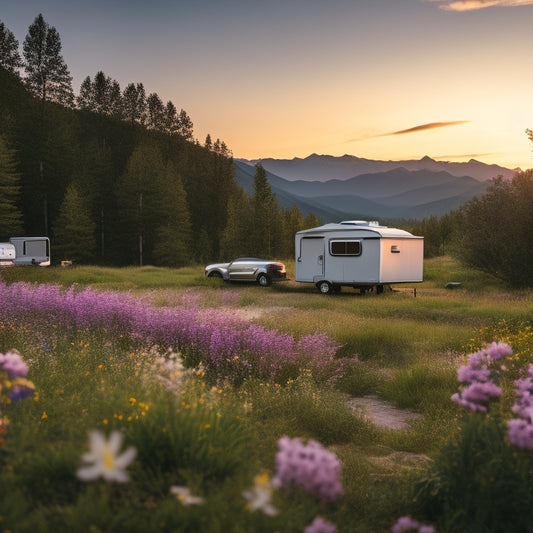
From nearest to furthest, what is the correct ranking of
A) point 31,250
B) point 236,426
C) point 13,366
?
point 13,366 → point 236,426 → point 31,250

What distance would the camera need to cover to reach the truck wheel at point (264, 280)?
22609 millimetres

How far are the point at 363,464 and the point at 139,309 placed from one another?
5.23m

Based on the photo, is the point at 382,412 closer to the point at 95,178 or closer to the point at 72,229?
the point at 72,229

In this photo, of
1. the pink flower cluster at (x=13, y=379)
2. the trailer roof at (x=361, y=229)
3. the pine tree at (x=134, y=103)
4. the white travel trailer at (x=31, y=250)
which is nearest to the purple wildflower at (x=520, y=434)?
the pink flower cluster at (x=13, y=379)

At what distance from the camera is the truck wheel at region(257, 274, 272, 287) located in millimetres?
22609

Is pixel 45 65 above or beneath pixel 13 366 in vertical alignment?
above

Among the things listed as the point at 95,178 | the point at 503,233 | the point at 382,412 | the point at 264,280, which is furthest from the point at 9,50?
the point at 382,412

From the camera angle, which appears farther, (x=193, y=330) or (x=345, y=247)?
(x=345, y=247)

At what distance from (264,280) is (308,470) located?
67.9 ft

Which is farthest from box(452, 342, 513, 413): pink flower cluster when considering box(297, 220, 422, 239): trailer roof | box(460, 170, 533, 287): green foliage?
box(460, 170, 533, 287): green foliage

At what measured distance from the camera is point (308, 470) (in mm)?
1999

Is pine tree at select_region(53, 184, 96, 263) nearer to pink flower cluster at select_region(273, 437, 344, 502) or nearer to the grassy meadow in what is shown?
the grassy meadow

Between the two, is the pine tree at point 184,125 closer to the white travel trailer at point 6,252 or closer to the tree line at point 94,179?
the tree line at point 94,179

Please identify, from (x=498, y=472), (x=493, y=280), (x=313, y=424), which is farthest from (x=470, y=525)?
(x=493, y=280)
